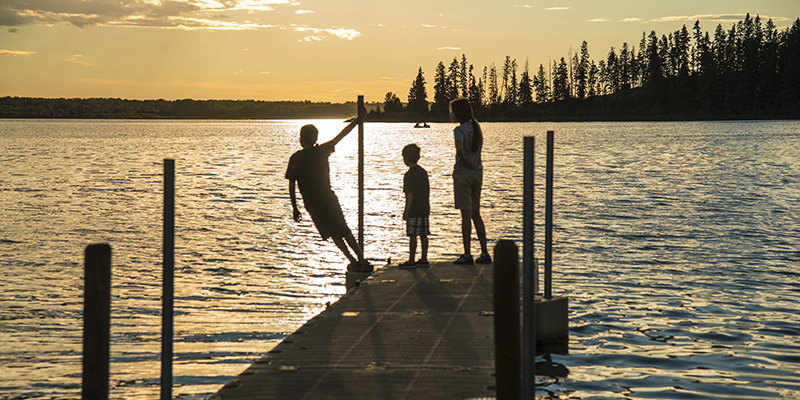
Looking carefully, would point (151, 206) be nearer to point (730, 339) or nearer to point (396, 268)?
point (396, 268)

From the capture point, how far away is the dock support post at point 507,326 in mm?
3703

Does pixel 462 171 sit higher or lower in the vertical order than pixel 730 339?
higher

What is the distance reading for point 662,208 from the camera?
21.6 meters

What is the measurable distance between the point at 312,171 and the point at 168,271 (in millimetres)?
4757

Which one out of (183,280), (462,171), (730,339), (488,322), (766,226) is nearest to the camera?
(488,322)

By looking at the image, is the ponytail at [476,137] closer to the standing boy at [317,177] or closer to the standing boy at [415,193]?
the standing boy at [415,193]

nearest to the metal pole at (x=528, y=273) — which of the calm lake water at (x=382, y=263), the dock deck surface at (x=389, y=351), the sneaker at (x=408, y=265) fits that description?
the dock deck surface at (x=389, y=351)

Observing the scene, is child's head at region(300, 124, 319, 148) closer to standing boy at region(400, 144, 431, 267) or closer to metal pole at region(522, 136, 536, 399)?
standing boy at region(400, 144, 431, 267)

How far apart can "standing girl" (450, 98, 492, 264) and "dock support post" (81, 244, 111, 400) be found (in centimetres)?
518

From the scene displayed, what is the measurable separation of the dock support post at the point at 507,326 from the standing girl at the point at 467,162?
4.65m

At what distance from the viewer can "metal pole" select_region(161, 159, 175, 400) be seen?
3.75m

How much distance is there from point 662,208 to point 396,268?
1467 cm

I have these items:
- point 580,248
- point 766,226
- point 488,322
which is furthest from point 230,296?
point 766,226

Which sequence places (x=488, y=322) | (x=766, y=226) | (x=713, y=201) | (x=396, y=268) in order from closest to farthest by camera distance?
(x=488, y=322) → (x=396, y=268) → (x=766, y=226) → (x=713, y=201)
